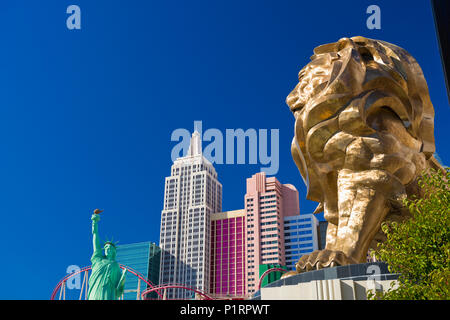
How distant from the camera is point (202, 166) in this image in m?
95.2

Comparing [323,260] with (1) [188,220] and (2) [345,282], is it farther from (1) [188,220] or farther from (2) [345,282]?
Answer: (1) [188,220]

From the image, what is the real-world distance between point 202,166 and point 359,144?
281 ft

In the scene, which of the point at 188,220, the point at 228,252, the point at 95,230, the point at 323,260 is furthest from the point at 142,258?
the point at 323,260

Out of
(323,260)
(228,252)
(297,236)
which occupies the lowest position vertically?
(323,260)

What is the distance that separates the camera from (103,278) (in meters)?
25.2

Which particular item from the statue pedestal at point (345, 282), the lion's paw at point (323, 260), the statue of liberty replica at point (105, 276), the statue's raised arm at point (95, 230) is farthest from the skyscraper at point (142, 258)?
the statue pedestal at point (345, 282)

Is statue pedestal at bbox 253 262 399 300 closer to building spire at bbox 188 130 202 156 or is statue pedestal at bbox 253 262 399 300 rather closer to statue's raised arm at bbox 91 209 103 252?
statue's raised arm at bbox 91 209 103 252

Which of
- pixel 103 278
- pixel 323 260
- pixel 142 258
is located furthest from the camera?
pixel 142 258

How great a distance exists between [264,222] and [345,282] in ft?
277

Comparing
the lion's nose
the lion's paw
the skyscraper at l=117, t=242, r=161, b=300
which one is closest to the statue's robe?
the lion's nose

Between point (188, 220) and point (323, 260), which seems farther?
point (188, 220)
